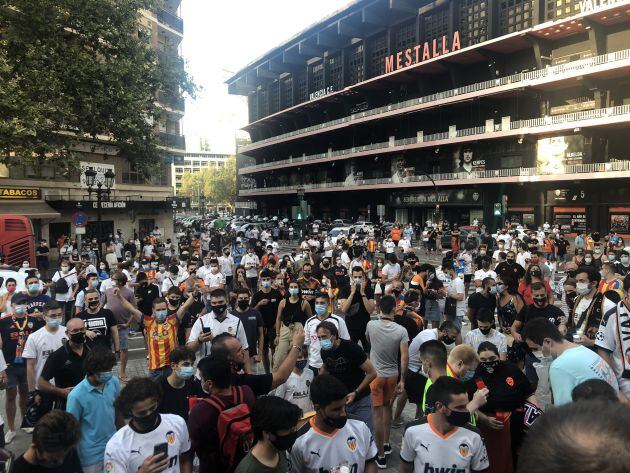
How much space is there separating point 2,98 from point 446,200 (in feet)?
124

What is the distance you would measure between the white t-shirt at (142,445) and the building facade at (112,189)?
17942 mm

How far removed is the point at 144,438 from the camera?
317 cm

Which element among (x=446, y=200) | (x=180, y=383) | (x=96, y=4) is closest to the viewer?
(x=180, y=383)

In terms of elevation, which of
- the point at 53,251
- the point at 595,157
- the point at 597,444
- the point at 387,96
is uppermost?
the point at 387,96

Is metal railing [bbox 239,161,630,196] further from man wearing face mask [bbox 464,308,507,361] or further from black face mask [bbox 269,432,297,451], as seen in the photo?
black face mask [bbox 269,432,297,451]

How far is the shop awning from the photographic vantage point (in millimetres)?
28156

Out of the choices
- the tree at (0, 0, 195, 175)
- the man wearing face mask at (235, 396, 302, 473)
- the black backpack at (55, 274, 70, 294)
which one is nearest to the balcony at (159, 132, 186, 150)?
the tree at (0, 0, 195, 175)

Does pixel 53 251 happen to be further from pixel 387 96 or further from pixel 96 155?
pixel 387 96

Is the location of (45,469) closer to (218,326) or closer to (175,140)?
(218,326)

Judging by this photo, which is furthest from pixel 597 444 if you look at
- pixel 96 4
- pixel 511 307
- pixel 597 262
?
pixel 96 4

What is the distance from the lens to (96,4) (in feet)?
65.6

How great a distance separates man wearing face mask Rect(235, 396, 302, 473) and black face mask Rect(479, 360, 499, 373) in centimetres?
199

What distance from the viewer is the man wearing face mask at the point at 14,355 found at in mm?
6160

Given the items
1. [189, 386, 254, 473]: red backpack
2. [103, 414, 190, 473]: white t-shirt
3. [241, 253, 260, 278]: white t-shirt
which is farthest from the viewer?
[241, 253, 260, 278]: white t-shirt
